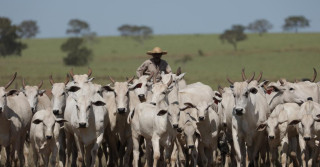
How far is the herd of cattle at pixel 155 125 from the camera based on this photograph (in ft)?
44.3

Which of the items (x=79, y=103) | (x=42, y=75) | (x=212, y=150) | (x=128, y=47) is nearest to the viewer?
(x=79, y=103)

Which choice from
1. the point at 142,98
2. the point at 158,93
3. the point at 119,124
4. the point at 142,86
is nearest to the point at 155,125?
the point at 158,93

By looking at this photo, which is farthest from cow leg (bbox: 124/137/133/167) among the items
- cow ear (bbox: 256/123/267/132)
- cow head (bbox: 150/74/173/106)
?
cow ear (bbox: 256/123/267/132)

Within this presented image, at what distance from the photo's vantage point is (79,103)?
13.3 meters

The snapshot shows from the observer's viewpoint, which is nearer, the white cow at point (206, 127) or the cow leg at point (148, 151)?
the cow leg at point (148, 151)

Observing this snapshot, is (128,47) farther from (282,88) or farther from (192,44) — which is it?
(282,88)

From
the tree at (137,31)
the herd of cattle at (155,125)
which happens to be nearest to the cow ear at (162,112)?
the herd of cattle at (155,125)

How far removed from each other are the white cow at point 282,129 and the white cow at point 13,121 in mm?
5429

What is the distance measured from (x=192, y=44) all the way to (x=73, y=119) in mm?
66439

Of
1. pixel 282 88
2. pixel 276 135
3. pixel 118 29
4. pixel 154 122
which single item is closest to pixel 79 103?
pixel 154 122

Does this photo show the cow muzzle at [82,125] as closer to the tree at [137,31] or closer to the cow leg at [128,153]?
the cow leg at [128,153]

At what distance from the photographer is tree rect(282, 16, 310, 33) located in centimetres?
9269

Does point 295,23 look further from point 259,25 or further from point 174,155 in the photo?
point 174,155

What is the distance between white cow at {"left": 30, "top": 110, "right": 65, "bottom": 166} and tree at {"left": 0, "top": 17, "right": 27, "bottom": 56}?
46.6m
